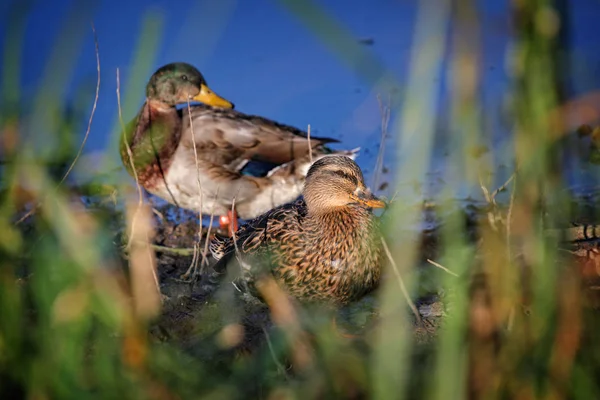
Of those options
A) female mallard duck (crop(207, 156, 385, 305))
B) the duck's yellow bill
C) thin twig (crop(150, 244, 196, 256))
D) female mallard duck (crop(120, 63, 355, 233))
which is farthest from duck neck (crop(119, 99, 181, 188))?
female mallard duck (crop(207, 156, 385, 305))

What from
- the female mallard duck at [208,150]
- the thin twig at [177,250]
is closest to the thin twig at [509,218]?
the thin twig at [177,250]

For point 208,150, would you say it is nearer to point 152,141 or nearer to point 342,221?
point 152,141

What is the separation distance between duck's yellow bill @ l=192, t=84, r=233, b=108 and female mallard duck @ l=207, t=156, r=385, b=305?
2.17 m

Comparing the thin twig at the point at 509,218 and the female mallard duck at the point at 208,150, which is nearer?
the thin twig at the point at 509,218

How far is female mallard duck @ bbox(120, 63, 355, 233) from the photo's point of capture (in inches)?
229

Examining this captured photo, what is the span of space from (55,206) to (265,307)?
2.03 metres

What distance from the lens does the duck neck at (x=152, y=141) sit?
19.0ft

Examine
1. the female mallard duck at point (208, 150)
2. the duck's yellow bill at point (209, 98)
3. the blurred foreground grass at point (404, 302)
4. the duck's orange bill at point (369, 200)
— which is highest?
the duck's yellow bill at point (209, 98)

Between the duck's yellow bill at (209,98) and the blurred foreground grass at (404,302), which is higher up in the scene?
the duck's yellow bill at (209,98)

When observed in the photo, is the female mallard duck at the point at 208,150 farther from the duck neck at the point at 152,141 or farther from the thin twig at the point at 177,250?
the thin twig at the point at 177,250

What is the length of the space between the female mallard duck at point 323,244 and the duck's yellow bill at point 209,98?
2171mm

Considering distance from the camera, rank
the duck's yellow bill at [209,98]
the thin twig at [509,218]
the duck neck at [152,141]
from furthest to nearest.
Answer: the duck's yellow bill at [209,98] < the duck neck at [152,141] < the thin twig at [509,218]

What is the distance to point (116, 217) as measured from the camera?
18.3 ft

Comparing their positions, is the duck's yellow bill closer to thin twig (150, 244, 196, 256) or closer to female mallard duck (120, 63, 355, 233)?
female mallard duck (120, 63, 355, 233)
